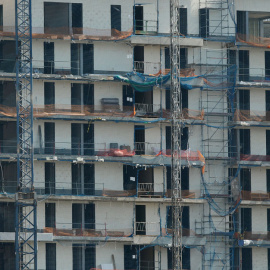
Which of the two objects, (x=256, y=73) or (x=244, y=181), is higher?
(x=256, y=73)

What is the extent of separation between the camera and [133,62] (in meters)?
119

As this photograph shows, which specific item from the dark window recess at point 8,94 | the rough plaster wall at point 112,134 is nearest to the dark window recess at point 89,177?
the rough plaster wall at point 112,134

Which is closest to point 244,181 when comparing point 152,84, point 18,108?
point 152,84

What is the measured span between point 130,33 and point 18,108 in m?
11.5

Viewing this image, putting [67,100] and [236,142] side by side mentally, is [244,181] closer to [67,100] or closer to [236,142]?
[236,142]

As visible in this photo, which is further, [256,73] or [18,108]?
[256,73]

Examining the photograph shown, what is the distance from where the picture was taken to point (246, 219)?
120 metres

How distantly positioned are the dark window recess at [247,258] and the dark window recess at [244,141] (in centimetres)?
796

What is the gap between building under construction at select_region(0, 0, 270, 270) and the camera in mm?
116562

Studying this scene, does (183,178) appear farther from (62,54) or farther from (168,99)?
(62,54)

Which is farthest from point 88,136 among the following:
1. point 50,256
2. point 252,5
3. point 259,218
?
point 252,5

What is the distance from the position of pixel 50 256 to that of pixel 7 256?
3.35 metres

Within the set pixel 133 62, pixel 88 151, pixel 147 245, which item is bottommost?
pixel 147 245

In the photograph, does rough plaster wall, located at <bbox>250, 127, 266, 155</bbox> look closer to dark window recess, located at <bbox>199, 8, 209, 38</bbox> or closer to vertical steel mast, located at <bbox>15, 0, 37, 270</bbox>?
dark window recess, located at <bbox>199, 8, 209, 38</bbox>
